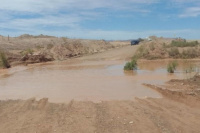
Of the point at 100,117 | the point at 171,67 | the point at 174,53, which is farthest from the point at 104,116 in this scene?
the point at 174,53

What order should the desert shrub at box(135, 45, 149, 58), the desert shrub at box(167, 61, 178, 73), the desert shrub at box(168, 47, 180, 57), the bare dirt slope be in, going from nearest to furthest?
the bare dirt slope < the desert shrub at box(167, 61, 178, 73) < the desert shrub at box(135, 45, 149, 58) < the desert shrub at box(168, 47, 180, 57)

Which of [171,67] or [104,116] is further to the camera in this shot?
[171,67]

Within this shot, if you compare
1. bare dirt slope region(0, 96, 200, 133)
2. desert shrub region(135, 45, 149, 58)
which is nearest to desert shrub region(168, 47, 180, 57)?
desert shrub region(135, 45, 149, 58)

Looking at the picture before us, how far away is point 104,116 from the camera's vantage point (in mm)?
9250

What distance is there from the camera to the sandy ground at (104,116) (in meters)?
8.19

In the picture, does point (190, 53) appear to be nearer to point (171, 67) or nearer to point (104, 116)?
point (171, 67)

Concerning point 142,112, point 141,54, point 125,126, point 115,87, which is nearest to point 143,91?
point 115,87

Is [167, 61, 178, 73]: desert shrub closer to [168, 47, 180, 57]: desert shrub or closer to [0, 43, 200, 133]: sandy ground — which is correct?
[0, 43, 200, 133]: sandy ground

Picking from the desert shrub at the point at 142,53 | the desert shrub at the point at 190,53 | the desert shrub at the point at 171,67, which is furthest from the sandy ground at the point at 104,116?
the desert shrub at the point at 190,53

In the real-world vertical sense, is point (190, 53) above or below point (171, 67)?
below

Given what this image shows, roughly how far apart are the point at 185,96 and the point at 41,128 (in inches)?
235

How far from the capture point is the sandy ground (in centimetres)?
819

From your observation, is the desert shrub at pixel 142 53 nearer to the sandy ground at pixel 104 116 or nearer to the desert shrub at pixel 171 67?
the desert shrub at pixel 171 67

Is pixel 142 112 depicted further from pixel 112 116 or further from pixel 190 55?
pixel 190 55
